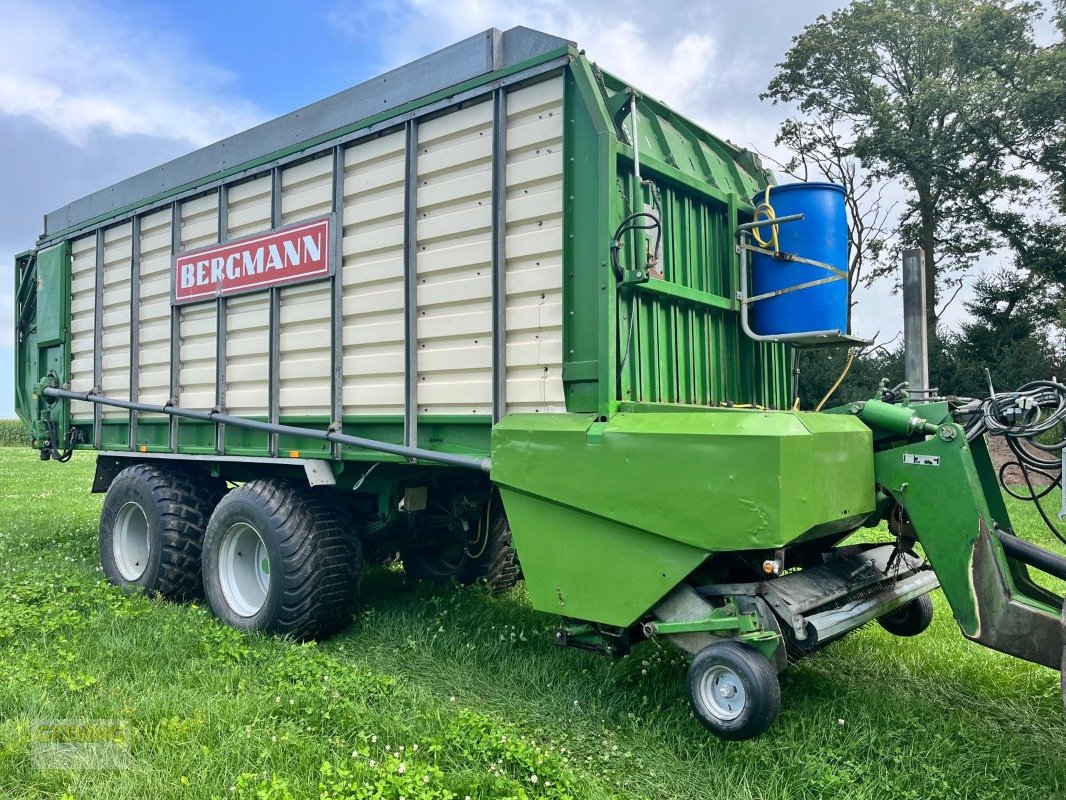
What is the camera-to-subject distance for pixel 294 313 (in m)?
5.24

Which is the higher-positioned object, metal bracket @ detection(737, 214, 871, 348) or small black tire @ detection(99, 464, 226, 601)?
A: metal bracket @ detection(737, 214, 871, 348)

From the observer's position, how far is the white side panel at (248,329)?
215 inches

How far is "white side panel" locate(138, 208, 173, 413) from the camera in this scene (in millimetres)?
6238

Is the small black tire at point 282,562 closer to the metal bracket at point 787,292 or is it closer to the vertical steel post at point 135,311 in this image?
the vertical steel post at point 135,311

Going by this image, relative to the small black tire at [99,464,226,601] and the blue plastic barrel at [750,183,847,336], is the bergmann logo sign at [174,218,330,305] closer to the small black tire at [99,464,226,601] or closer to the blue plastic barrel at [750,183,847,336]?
the small black tire at [99,464,226,601]

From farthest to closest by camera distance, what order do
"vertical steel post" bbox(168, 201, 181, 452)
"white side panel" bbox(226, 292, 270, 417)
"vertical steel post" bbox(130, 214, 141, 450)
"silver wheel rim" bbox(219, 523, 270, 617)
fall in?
"vertical steel post" bbox(130, 214, 141, 450)
"vertical steel post" bbox(168, 201, 181, 452)
"white side panel" bbox(226, 292, 270, 417)
"silver wheel rim" bbox(219, 523, 270, 617)

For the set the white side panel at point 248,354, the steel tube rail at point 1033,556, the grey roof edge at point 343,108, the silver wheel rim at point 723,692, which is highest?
the grey roof edge at point 343,108

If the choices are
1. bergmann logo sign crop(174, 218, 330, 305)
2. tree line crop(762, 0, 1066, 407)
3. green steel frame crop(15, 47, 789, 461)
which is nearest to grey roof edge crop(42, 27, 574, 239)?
green steel frame crop(15, 47, 789, 461)

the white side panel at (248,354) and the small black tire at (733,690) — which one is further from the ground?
the white side panel at (248,354)

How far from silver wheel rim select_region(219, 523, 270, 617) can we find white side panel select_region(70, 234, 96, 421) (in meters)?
2.64

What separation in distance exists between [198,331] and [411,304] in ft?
7.39

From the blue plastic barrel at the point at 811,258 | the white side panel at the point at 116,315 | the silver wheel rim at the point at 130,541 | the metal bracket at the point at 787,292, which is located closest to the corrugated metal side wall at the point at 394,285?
the white side panel at the point at 116,315

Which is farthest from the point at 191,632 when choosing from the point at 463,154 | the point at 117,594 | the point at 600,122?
the point at 600,122

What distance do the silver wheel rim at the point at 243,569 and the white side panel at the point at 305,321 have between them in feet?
2.79
